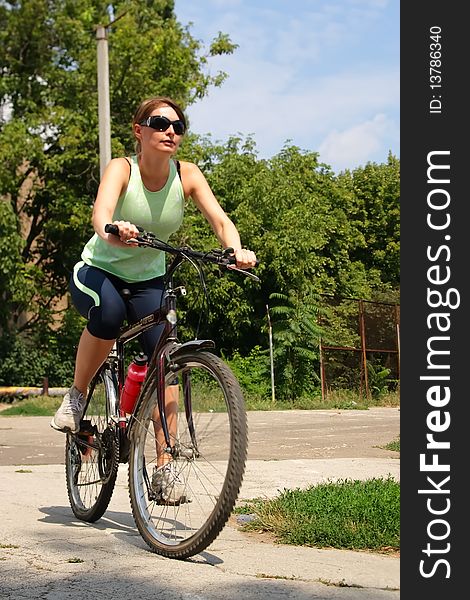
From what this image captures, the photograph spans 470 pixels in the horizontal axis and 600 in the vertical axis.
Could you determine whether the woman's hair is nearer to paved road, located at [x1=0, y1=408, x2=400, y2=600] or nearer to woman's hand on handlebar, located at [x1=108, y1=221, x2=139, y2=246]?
woman's hand on handlebar, located at [x1=108, y1=221, x2=139, y2=246]

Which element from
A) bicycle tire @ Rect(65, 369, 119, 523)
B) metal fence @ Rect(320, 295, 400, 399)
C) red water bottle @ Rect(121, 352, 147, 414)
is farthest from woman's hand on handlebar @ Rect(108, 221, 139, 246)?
metal fence @ Rect(320, 295, 400, 399)

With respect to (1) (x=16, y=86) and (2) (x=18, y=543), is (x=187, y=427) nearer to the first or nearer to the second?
(2) (x=18, y=543)

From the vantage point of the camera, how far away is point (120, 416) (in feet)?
16.8

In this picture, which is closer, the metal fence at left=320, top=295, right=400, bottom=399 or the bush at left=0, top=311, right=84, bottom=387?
the metal fence at left=320, top=295, right=400, bottom=399

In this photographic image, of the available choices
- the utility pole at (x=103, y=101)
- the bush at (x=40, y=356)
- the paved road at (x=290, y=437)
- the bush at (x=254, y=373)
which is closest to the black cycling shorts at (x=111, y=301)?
the paved road at (x=290, y=437)

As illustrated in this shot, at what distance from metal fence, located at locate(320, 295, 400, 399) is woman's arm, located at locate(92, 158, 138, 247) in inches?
662

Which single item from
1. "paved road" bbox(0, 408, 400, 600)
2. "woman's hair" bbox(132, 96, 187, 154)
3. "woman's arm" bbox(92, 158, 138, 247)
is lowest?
"paved road" bbox(0, 408, 400, 600)

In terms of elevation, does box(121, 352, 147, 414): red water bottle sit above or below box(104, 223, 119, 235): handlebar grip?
below

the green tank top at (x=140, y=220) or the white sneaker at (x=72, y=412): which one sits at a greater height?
the green tank top at (x=140, y=220)

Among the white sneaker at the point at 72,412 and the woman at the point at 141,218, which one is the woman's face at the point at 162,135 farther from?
the white sneaker at the point at 72,412

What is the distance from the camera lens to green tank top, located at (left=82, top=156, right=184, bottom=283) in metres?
4.93

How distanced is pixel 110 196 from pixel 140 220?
213mm

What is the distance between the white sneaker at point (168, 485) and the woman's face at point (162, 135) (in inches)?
56.3

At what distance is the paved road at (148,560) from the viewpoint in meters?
3.62
